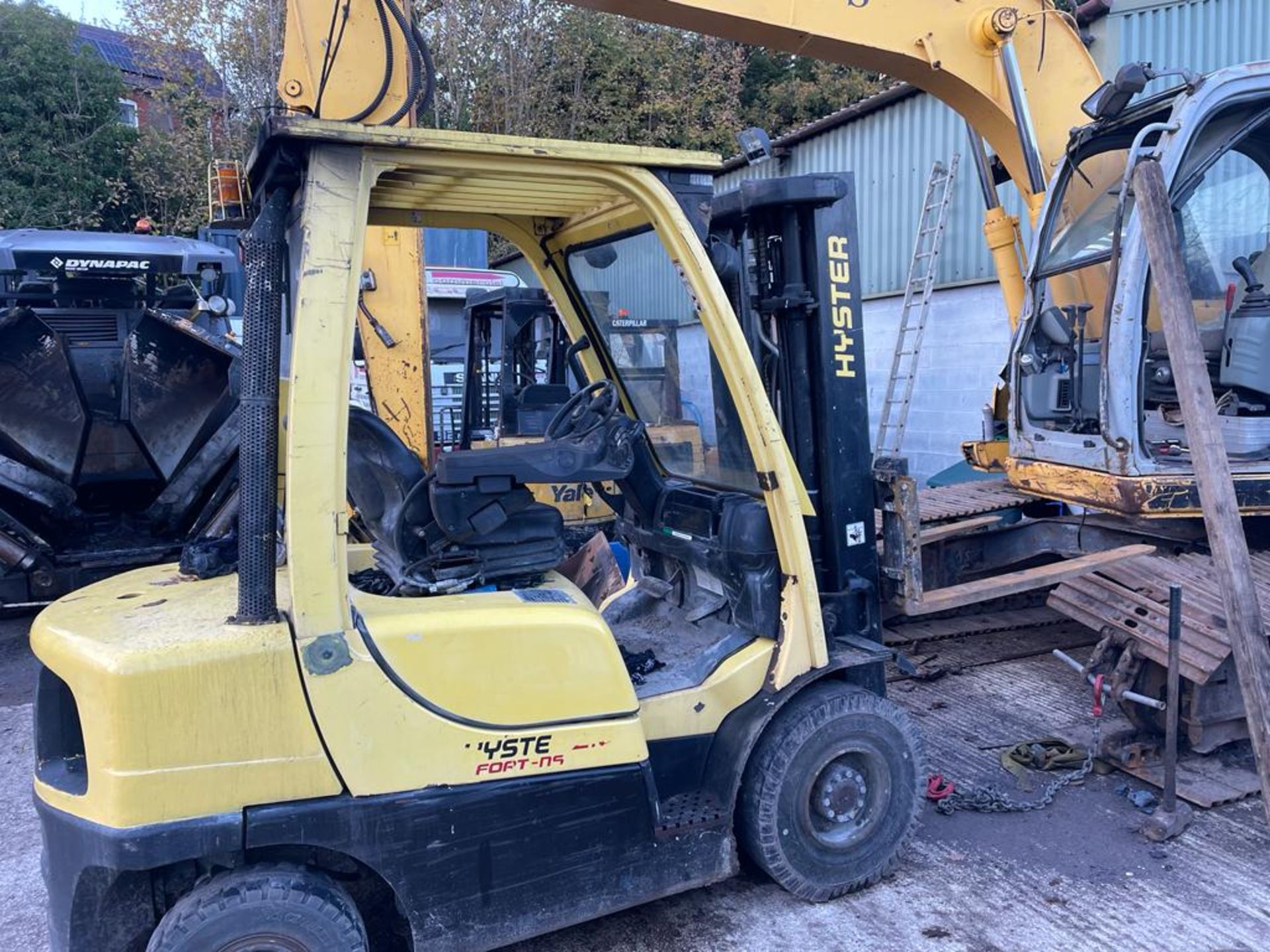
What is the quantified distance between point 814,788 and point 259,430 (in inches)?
85.1

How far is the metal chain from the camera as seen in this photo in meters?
4.16

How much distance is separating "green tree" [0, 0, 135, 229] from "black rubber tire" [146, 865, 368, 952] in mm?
20107

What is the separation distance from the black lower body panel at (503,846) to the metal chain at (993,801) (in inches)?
60.4

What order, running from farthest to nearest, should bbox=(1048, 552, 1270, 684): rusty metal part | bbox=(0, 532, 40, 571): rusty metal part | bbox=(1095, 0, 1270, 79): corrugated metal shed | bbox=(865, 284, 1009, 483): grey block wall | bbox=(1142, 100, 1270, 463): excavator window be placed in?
1. bbox=(865, 284, 1009, 483): grey block wall
2. bbox=(1095, 0, 1270, 79): corrugated metal shed
3. bbox=(0, 532, 40, 571): rusty metal part
4. bbox=(1142, 100, 1270, 463): excavator window
5. bbox=(1048, 552, 1270, 684): rusty metal part

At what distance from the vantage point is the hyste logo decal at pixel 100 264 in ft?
24.3

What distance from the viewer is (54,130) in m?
19.7

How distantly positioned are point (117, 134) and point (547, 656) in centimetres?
2168

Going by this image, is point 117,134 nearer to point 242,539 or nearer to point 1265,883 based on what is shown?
point 242,539

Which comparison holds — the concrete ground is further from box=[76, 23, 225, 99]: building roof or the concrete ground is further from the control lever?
box=[76, 23, 225, 99]: building roof

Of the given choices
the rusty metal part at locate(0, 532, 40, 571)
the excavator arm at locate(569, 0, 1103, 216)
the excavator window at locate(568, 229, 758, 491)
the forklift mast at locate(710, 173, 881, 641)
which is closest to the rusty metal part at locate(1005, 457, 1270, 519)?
the forklift mast at locate(710, 173, 881, 641)

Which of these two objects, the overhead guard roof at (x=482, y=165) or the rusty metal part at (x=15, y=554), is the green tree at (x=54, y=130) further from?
the overhead guard roof at (x=482, y=165)

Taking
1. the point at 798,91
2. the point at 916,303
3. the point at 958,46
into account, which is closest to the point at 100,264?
the point at 958,46

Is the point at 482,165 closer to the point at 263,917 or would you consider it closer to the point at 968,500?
the point at 263,917

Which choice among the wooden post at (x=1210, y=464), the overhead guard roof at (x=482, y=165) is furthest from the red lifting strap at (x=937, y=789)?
the overhead guard roof at (x=482, y=165)
